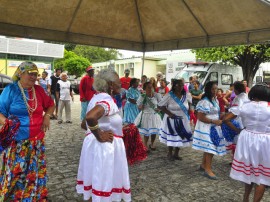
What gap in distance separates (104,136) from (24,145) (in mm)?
1007

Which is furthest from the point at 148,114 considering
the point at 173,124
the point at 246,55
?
the point at 246,55

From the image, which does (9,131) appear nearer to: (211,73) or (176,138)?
(176,138)

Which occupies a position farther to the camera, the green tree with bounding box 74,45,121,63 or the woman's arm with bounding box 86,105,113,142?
the green tree with bounding box 74,45,121,63

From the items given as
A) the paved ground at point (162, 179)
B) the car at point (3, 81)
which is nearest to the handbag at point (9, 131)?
the paved ground at point (162, 179)

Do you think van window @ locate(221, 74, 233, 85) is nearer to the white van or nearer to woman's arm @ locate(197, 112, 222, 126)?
the white van

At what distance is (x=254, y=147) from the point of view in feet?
11.4

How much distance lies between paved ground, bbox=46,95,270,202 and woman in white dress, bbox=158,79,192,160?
512 millimetres

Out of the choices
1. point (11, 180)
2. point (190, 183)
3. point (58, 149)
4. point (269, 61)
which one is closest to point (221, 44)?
point (190, 183)

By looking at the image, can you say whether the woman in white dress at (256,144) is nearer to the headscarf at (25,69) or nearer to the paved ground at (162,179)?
the paved ground at (162,179)

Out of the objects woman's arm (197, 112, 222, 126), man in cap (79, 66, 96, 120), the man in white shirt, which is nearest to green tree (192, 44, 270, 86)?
the man in white shirt

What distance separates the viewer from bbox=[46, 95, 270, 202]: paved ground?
4.06 meters

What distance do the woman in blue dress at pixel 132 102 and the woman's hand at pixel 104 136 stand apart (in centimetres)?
414

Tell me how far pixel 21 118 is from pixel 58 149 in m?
3.51

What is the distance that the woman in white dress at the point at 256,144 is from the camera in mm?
3430
